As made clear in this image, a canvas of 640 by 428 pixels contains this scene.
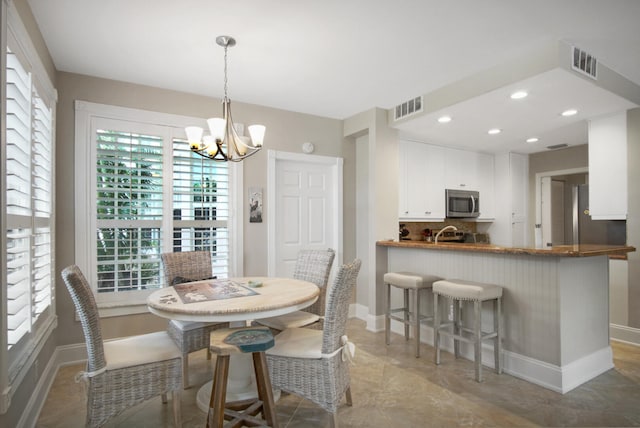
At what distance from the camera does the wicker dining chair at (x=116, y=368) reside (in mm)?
1864

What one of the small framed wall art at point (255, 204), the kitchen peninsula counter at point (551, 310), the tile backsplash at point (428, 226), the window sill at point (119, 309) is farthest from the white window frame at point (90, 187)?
the tile backsplash at point (428, 226)

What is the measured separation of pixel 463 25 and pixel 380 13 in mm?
590

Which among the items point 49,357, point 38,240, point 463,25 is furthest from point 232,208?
point 463,25

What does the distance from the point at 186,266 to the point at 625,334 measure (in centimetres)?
431

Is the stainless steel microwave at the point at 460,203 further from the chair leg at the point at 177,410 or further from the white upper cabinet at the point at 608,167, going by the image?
the chair leg at the point at 177,410

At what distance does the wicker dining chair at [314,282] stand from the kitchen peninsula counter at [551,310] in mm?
1177

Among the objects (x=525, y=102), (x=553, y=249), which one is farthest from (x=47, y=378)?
(x=525, y=102)

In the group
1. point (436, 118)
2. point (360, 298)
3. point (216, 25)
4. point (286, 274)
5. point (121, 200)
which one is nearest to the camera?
point (216, 25)

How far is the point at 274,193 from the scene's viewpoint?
13.7ft

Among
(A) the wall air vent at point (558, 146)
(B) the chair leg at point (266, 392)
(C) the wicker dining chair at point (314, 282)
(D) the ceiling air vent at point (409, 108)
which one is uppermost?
(D) the ceiling air vent at point (409, 108)

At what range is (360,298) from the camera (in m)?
4.68

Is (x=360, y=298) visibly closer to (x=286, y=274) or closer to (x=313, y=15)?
(x=286, y=274)

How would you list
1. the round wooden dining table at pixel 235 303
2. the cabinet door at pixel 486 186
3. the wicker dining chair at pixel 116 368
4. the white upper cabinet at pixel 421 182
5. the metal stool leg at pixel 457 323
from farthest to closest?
the cabinet door at pixel 486 186 → the white upper cabinet at pixel 421 182 → the metal stool leg at pixel 457 323 → the round wooden dining table at pixel 235 303 → the wicker dining chair at pixel 116 368

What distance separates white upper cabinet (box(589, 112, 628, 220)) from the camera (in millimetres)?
3629
